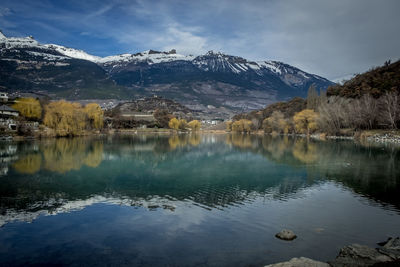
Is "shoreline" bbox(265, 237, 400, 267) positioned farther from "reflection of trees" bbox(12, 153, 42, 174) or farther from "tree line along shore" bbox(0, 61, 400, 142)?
"tree line along shore" bbox(0, 61, 400, 142)

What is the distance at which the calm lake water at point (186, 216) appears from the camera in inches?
359

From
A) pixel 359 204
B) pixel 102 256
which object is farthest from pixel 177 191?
pixel 359 204

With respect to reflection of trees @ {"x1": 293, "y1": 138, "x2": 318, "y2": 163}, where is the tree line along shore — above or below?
above

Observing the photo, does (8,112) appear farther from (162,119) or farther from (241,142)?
(162,119)

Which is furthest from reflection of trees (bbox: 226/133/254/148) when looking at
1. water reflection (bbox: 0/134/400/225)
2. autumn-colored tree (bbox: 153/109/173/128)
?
autumn-colored tree (bbox: 153/109/173/128)

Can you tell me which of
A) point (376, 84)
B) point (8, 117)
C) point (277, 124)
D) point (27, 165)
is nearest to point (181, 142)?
point (27, 165)

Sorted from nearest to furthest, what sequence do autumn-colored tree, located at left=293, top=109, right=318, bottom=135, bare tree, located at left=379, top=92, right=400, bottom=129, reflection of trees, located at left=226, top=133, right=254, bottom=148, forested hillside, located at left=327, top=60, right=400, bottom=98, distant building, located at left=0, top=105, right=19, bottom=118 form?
reflection of trees, located at left=226, top=133, right=254, bottom=148 → bare tree, located at left=379, top=92, right=400, bottom=129 → distant building, located at left=0, top=105, right=19, bottom=118 → forested hillside, located at left=327, top=60, right=400, bottom=98 → autumn-colored tree, located at left=293, top=109, right=318, bottom=135

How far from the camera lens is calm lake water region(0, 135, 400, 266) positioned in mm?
9109

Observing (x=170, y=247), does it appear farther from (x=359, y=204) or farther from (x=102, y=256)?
(x=359, y=204)

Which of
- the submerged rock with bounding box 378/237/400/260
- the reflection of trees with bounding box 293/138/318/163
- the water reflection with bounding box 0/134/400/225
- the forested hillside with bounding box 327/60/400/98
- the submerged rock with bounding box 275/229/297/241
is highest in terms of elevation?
the forested hillside with bounding box 327/60/400/98

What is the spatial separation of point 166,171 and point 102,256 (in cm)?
1637

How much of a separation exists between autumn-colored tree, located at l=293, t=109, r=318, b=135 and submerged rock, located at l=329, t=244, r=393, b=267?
85.4 metres

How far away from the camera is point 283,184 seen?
20031mm

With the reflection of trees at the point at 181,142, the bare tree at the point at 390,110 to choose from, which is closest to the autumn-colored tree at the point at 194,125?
the reflection of trees at the point at 181,142
